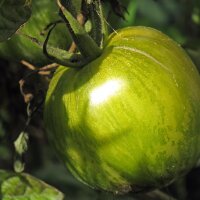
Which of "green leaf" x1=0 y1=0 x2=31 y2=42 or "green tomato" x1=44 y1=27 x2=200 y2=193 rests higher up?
"green leaf" x1=0 y1=0 x2=31 y2=42

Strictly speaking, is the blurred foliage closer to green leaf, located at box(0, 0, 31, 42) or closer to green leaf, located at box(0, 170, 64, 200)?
green leaf, located at box(0, 170, 64, 200)

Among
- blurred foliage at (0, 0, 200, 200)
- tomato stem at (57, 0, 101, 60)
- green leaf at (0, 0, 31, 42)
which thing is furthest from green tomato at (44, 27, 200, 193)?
blurred foliage at (0, 0, 200, 200)

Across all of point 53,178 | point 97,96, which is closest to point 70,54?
point 97,96

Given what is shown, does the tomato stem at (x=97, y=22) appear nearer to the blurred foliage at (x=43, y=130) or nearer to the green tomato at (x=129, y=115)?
the green tomato at (x=129, y=115)

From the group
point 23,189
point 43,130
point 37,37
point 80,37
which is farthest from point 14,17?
point 43,130

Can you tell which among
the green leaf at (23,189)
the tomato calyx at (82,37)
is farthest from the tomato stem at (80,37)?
the green leaf at (23,189)

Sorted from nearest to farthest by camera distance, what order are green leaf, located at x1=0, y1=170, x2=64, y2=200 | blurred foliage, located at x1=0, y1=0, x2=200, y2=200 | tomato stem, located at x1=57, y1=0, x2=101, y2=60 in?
tomato stem, located at x1=57, y1=0, x2=101, y2=60, green leaf, located at x1=0, y1=170, x2=64, y2=200, blurred foliage, located at x1=0, y1=0, x2=200, y2=200
